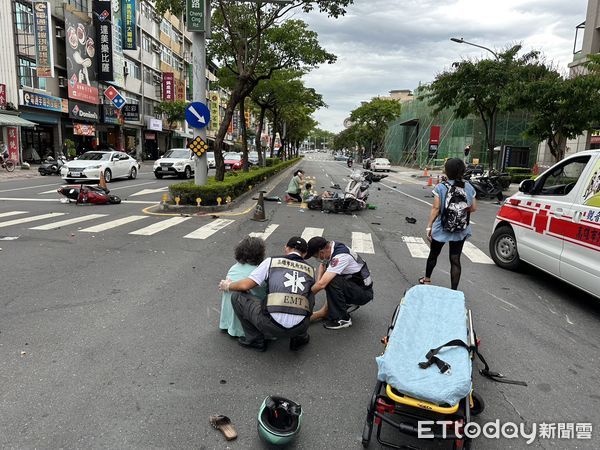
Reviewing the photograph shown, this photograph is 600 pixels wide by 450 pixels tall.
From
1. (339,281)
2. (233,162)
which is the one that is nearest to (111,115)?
(233,162)

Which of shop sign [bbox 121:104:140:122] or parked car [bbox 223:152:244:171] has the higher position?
shop sign [bbox 121:104:140:122]

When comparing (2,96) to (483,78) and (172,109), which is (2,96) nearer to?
(172,109)

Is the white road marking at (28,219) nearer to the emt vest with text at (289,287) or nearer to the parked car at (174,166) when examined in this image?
the emt vest with text at (289,287)

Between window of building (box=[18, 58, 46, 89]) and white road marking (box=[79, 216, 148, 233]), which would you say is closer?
white road marking (box=[79, 216, 148, 233])

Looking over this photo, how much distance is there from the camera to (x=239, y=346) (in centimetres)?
414

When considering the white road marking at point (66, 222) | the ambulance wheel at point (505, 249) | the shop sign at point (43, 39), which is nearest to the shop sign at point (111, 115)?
the shop sign at point (43, 39)

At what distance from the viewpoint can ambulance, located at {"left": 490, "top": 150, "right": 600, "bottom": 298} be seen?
5.26 metres

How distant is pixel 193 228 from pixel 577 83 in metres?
15.9

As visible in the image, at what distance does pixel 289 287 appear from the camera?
12.3 ft

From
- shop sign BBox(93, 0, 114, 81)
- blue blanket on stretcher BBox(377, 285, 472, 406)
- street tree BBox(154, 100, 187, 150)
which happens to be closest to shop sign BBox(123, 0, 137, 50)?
shop sign BBox(93, 0, 114, 81)

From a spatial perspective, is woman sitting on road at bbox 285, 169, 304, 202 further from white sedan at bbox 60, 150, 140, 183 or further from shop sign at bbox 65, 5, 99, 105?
shop sign at bbox 65, 5, 99, 105

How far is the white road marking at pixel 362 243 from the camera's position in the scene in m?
8.59

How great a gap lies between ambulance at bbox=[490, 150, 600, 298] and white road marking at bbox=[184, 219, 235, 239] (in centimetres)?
588

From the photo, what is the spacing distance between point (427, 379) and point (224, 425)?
1391mm
